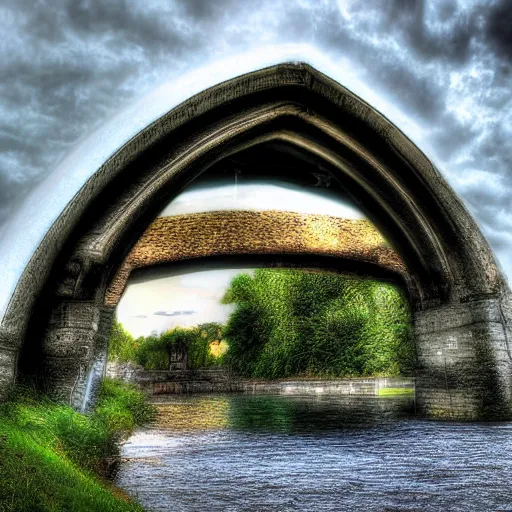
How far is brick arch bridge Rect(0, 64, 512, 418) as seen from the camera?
6184 mm

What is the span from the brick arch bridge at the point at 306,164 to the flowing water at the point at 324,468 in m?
0.97

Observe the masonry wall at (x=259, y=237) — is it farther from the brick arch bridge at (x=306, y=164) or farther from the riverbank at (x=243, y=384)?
the riverbank at (x=243, y=384)

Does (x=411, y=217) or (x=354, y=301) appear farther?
(x=354, y=301)

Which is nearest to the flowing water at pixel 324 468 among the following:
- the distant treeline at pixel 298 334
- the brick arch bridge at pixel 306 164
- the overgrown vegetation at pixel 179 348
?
the brick arch bridge at pixel 306 164

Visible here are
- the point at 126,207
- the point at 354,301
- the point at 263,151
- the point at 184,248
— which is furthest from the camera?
the point at 354,301

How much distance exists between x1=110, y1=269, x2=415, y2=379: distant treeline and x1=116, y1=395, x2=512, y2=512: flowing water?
13864 millimetres

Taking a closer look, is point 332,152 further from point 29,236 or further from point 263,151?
point 29,236

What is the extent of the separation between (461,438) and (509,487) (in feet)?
8.39

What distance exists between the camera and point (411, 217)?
808 centimetres

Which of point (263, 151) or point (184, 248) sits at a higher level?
point (263, 151)

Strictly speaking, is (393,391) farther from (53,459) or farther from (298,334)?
(53,459)

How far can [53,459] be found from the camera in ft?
13.6

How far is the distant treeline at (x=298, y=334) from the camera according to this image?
24.2 m

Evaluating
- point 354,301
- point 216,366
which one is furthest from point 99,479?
point 216,366
